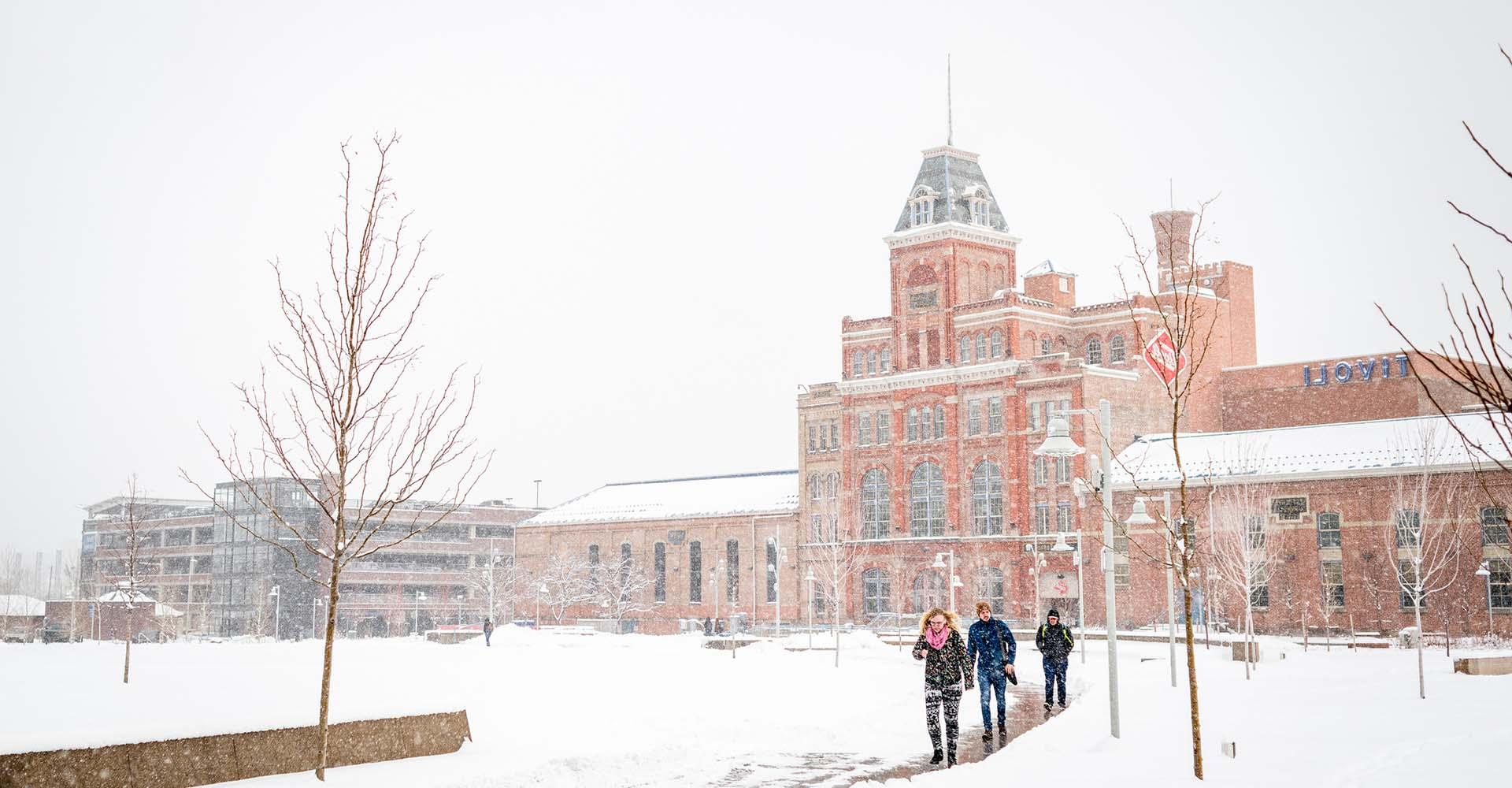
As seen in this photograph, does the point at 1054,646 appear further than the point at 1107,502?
Yes

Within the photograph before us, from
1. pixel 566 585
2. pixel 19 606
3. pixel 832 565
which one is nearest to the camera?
pixel 832 565

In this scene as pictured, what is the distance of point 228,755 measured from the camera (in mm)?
15852

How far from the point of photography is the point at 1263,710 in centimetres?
2317

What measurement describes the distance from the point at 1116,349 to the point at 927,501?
13.5 metres

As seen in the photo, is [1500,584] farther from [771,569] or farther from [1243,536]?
[771,569]

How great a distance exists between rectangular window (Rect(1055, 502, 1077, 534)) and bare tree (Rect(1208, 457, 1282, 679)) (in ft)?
33.2

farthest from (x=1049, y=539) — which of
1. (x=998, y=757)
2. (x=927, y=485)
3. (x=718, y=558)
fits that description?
(x=998, y=757)

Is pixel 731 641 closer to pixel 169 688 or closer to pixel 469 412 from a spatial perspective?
pixel 169 688

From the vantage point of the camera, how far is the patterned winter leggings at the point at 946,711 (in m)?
17.9

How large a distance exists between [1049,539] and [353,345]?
198ft

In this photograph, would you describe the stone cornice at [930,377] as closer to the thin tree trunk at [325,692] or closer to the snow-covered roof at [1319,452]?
the snow-covered roof at [1319,452]

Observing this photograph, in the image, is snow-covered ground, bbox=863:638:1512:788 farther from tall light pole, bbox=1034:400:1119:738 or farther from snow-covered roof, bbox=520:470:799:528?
snow-covered roof, bbox=520:470:799:528

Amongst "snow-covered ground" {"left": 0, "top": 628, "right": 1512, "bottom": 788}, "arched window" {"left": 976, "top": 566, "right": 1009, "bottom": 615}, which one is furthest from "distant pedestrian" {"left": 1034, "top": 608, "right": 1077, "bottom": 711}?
"arched window" {"left": 976, "top": 566, "right": 1009, "bottom": 615}

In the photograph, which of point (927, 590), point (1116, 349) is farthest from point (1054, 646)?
point (1116, 349)
